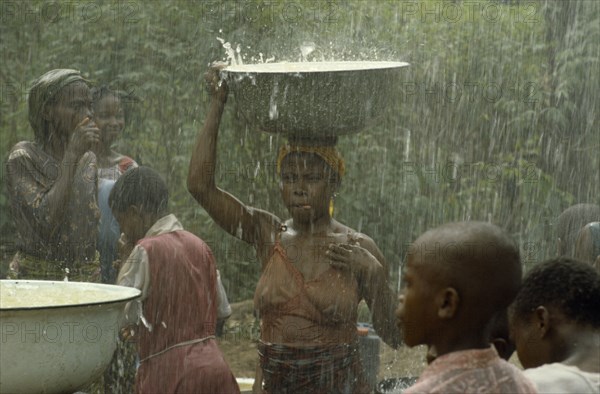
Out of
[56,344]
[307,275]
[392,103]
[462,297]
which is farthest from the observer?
[392,103]

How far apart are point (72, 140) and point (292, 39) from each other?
3.31m

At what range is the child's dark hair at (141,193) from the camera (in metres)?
4.50

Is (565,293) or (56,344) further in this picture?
(56,344)

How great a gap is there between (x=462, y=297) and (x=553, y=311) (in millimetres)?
401

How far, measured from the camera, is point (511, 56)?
8.59 metres

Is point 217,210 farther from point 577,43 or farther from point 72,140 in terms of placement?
point 577,43

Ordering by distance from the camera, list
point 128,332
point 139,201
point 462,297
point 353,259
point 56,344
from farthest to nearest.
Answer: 1. point 139,201
2. point 128,332
3. point 353,259
4. point 56,344
5. point 462,297

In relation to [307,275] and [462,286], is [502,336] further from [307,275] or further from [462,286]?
[307,275]

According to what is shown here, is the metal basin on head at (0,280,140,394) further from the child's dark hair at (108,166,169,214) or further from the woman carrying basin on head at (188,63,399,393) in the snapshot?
the child's dark hair at (108,166,169,214)

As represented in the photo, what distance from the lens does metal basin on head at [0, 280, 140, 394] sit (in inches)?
115

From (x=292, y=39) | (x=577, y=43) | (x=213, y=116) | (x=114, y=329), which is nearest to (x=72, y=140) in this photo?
(x=213, y=116)

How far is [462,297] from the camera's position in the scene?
2.43 metres

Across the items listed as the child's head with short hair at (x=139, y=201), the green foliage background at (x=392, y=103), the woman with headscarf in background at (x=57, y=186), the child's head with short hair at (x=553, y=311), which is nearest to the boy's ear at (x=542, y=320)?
the child's head with short hair at (x=553, y=311)

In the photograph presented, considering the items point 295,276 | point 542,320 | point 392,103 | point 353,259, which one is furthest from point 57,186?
point 392,103
